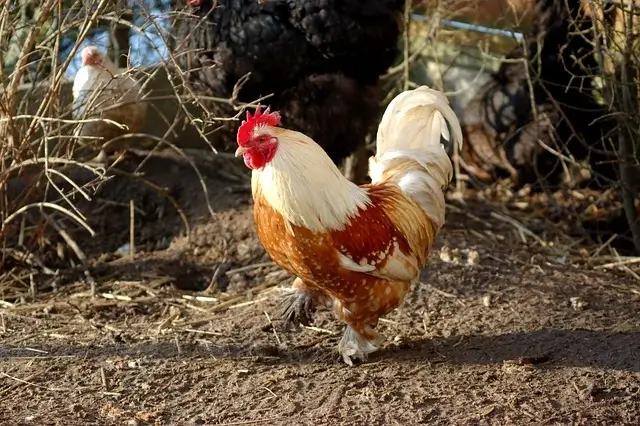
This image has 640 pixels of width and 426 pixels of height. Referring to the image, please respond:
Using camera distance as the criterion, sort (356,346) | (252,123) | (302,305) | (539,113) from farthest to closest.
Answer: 1. (539,113)
2. (302,305)
3. (356,346)
4. (252,123)

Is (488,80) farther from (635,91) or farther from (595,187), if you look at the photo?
(635,91)

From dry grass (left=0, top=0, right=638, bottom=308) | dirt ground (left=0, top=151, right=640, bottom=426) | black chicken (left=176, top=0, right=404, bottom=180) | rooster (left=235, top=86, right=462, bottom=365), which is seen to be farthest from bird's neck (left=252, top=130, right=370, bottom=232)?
black chicken (left=176, top=0, right=404, bottom=180)

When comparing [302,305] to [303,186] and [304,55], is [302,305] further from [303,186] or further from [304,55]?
[304,55]

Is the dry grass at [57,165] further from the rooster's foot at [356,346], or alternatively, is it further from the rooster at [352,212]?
the rooster's foot at [356,346]

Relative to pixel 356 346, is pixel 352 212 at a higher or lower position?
higher

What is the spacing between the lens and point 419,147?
3.50 metres

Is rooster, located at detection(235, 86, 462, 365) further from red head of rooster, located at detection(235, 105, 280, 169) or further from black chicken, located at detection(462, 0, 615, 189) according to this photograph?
black chicken, located at detection(462, 0, 615, 189)

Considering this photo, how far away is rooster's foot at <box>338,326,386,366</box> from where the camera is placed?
10.4ft

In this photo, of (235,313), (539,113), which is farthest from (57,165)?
(539,113)

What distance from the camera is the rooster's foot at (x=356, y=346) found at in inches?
125

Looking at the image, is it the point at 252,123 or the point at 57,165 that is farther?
the point at 57,165

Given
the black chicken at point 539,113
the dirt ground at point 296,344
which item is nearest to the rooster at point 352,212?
the dirt ground at point 296,344

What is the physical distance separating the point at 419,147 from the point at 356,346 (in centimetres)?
97

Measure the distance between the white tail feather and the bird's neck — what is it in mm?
498
